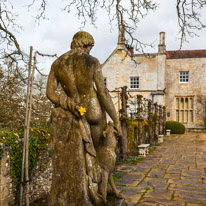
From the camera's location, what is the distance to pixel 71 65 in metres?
3.08

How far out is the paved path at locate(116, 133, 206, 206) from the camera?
4.79 m

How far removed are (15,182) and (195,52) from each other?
89.2ft

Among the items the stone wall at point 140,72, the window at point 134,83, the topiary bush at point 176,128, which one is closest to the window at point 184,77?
the stone wall at point 140,72

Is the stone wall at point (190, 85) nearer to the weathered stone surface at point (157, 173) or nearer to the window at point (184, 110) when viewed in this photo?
the window at point (184, 110)

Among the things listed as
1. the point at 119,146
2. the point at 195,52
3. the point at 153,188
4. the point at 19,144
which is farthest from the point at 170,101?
the point at 19,144

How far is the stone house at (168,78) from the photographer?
2512cm

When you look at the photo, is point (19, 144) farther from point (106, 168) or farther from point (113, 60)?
point (113, 60)

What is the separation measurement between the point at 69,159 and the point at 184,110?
24.5 meters

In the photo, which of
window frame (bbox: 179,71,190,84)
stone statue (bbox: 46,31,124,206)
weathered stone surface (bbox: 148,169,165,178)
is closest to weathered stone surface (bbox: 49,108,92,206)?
stone statue (bbox: 46,31,124,206)

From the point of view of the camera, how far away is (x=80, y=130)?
117 inches

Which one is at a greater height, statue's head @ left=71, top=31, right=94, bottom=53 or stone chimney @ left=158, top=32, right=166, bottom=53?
stone chimney @ left=158, top=32, right=166, bottom=53

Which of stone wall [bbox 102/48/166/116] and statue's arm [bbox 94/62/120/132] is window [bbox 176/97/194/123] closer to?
stone wall [bbox 102/48/166/116]

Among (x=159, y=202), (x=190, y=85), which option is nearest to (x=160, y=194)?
(x=159, y=202)

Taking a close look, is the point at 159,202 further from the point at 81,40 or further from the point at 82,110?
the point at 81,40
